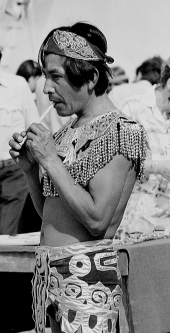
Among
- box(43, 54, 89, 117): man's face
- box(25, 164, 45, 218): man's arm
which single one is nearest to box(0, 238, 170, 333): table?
box(25, 164, 45, 218): man's arm

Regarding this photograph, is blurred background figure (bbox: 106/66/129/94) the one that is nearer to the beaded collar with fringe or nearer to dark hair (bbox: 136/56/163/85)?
Result: dark hair (bbox: 136/56/163/85)

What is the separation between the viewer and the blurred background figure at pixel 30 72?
4.31m

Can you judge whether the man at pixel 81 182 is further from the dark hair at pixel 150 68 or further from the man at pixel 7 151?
the dark hair at pixel 150 68

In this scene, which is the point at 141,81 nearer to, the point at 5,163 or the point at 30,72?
the point at 30,72

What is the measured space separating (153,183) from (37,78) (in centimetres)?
100

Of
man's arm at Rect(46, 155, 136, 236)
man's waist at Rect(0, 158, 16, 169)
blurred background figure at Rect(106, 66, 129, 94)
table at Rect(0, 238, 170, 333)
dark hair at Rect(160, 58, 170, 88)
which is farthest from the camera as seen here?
blurred background figure at Rect(106, 66, 129, 94)

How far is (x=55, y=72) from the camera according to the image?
209cm

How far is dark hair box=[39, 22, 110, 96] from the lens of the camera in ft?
6.80

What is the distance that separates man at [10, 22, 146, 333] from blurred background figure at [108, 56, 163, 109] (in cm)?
224

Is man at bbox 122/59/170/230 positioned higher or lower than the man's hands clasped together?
lower

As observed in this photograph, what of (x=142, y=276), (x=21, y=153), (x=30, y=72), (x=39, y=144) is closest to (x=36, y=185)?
(x=21, y=153)

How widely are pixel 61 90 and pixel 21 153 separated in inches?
9.5

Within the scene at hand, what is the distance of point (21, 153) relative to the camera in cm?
216

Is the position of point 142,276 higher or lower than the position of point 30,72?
lower
